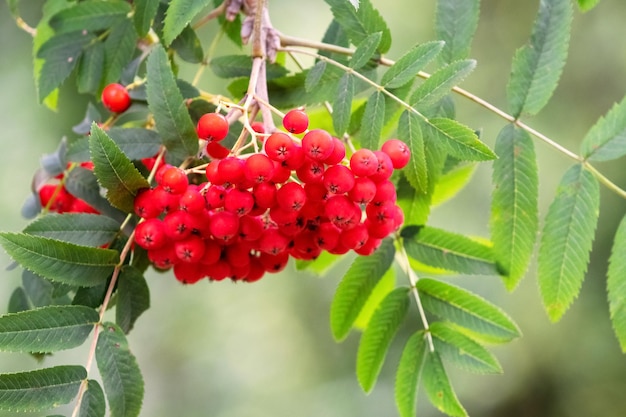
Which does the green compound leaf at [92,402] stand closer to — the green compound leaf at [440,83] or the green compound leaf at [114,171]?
the green compound leaf at [114,171]

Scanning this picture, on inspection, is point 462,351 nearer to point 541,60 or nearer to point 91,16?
point 541,60

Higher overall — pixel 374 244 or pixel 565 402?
pixel 374 244

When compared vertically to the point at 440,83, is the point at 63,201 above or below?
below

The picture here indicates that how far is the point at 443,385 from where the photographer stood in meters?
1.29

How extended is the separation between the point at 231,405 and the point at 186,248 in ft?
9.83

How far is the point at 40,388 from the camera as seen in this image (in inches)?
40.6

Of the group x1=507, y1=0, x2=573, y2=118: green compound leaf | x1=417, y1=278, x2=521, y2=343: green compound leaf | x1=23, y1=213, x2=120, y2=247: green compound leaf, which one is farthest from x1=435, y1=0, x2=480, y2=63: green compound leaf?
x1=23, y1=213, x2=120, y2=247: green compound leaf

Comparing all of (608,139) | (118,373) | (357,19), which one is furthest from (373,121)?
(118,373)

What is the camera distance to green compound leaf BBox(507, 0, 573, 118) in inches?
47.5

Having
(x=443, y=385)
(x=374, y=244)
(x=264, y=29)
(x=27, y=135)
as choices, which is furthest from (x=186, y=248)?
(x=27, y=135)

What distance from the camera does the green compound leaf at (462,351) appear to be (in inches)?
49.3

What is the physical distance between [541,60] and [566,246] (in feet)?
1.07

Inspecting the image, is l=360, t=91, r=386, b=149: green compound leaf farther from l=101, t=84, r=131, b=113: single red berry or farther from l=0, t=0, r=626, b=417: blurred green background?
l=0, t=0, r=626, b=417: blurred green background

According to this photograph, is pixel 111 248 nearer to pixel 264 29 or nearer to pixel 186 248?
pixel 186 248
